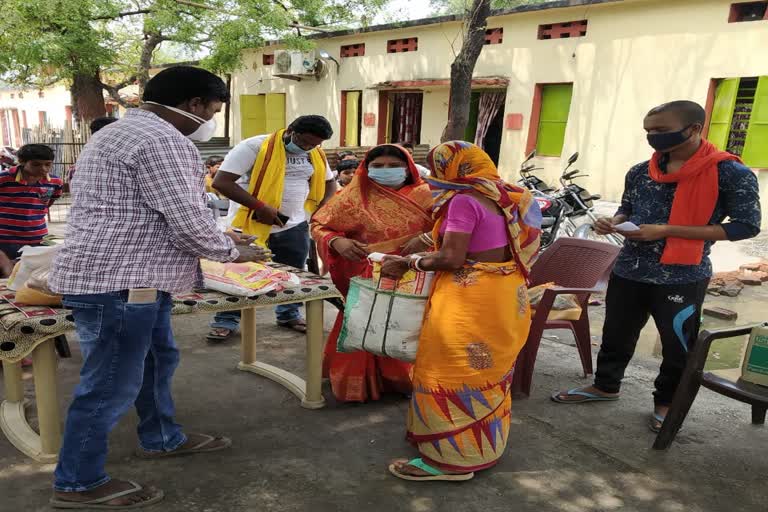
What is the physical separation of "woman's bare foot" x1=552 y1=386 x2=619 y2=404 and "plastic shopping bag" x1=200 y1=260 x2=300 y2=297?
1710 millimetres

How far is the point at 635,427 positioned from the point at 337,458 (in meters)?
1.66

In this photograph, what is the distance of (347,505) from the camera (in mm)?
2385

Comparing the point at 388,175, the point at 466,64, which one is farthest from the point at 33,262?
the point at 466,64

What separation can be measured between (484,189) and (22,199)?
10.9 feet

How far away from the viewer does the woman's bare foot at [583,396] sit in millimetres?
3438

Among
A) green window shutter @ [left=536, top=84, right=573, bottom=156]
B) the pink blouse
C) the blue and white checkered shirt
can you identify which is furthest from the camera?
green window shutter @ [left=536, top=84, right=573, bottom=156]

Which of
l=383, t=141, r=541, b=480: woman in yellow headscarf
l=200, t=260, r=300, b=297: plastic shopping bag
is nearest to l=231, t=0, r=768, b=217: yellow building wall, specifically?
l=383, t=141, r=541, b=480: woman in yellow headscarf

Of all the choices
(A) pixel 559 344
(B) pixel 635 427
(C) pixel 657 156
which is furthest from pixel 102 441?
(A) pixel 559 344

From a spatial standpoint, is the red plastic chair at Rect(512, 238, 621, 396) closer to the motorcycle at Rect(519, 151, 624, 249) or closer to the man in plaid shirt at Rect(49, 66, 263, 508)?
the man in plaid shirt at Rect(49, 66, 263, 508)

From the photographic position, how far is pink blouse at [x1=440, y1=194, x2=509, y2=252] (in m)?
2.40

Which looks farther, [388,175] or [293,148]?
[293,148]

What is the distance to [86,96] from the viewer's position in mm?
14094

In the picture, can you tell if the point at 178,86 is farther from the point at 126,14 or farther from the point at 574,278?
the point at 126,14

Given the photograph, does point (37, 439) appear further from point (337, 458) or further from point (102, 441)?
point (337, 458)
